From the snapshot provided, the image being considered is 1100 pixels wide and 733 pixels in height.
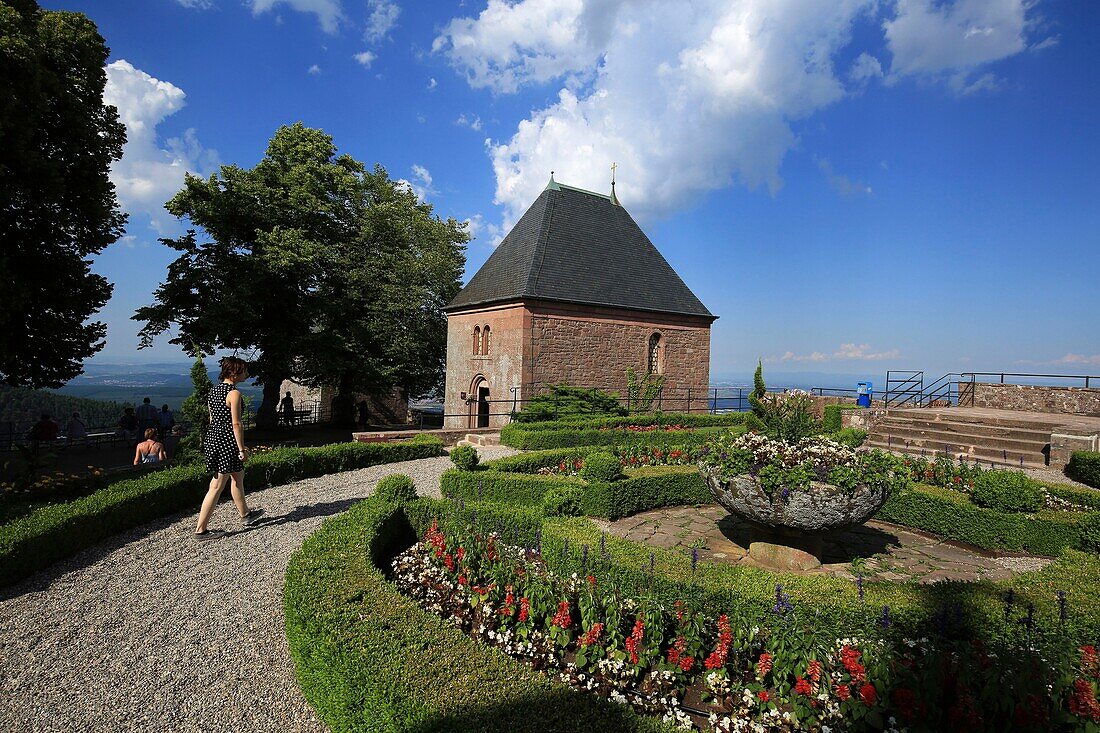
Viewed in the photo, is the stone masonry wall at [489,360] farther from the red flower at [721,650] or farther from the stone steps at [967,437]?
the red flower at [721,650]

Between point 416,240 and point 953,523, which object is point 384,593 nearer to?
point 953,523

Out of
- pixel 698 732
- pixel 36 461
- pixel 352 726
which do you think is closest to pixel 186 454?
pixel 36 461

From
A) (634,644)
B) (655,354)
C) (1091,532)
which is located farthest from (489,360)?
(634,644)

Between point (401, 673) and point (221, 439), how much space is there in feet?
17.3

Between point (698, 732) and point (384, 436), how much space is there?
13.0 meters

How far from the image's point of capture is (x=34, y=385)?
14.7 meters

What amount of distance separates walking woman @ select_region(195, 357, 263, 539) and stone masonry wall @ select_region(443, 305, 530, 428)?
1210cm

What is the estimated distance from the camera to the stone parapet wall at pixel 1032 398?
19.7 m

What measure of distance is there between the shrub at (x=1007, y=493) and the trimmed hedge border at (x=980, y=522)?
0.64 ft

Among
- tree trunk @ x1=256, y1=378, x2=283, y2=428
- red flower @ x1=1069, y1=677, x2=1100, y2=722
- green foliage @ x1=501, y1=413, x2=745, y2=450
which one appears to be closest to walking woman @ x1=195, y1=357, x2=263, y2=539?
red flower @ x1=1069, y1=677, x2=1100, y2=722

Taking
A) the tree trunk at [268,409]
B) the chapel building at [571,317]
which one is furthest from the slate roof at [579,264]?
the tree trunk at [268,409]

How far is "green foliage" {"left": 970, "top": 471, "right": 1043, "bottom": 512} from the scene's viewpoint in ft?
24.7

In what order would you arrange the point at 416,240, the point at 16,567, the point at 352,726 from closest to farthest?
the point at 352,726
the point at 16,567
the point at 416,240

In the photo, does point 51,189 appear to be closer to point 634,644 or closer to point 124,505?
point 124,505
